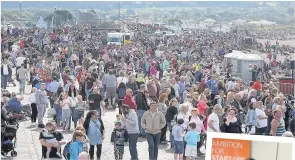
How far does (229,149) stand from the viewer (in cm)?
607

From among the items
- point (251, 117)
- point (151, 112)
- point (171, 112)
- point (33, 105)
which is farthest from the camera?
point (33, 105)

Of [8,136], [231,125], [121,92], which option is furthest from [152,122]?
[121,92]

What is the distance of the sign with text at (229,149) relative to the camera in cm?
606

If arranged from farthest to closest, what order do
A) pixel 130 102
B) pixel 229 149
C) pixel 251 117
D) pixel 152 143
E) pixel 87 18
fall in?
pixel 87 18
pixel 130 102
pixel 251 117
pixel 152 143
pixel 229 149

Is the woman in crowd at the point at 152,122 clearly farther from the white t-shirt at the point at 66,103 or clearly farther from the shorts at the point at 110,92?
the shorts at the point at 110,92

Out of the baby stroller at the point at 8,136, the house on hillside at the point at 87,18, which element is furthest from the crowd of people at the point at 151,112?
the house on hillside at the point at 87,18

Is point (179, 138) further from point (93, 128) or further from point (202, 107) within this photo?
point (202, 107)

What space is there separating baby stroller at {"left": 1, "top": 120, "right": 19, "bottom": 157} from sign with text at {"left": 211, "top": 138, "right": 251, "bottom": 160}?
7092 millimetres

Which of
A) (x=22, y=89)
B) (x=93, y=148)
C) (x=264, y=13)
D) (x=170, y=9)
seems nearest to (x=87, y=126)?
(x=93, y=148)

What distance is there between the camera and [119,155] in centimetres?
1227

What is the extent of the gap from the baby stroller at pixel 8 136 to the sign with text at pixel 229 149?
7092mm

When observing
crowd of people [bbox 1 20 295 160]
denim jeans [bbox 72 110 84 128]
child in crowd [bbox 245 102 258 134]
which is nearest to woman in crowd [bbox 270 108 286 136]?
crowd of people [bbox 1 20 295 160]

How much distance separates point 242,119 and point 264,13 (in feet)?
517

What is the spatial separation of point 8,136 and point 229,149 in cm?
733
